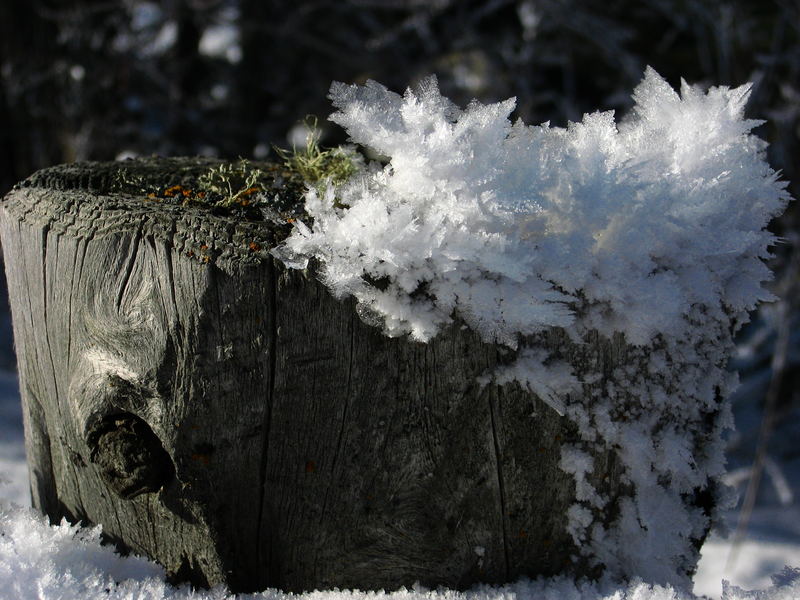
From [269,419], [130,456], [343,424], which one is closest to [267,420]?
[269,419]

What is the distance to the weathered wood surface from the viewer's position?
4.52ft

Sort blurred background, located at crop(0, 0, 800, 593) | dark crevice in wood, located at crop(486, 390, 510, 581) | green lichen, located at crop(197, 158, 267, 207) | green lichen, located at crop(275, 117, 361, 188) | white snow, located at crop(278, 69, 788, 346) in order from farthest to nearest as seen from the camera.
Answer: blurred background, located at crop(0, 0, 800, 593)
green lichen, located at crop(275, 117, 361, 188)
green lichen, located at crop(197, 158, 267, 207)
dark crevice in wood, located at crop(486, 390, 510, 581)
white snow, located at crop(278, 69, 788, 346)

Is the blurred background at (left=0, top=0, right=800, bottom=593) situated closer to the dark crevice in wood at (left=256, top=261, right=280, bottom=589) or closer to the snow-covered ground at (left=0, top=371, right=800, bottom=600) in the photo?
the snow-covered ground at (left=0, top=371, right=800, bottom=600)

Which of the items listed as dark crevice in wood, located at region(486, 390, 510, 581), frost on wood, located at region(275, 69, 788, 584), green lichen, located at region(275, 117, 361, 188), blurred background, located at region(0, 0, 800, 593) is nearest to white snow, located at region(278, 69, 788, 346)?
frost on wood, located at region(275, 69, 788, 584)

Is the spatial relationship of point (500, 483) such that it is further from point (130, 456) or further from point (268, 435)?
point (130, 456)

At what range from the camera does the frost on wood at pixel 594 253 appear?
4.37 feet

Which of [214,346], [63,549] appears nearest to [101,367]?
[214,346]

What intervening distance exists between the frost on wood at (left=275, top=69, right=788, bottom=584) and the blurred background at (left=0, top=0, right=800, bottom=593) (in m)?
3.11

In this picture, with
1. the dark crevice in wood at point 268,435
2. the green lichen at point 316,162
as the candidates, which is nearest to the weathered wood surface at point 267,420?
the dark crevice in wood at point 268,435

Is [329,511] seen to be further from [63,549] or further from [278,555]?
[63,549]

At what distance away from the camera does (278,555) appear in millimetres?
1521

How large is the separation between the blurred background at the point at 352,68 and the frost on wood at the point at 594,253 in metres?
3.11

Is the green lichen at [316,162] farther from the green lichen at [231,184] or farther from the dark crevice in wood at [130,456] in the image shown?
the dark crevice in wood at [130,456]

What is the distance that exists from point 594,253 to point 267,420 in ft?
2.29
